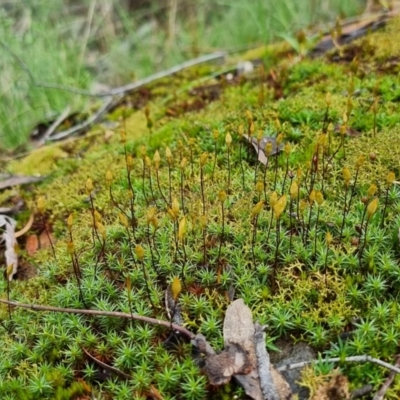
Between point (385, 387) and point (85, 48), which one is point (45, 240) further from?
point (85, 48)

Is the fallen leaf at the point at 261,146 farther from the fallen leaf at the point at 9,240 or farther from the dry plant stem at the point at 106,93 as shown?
the dry plant stem at the point at 106,93

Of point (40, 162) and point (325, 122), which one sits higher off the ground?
point (325, 122)

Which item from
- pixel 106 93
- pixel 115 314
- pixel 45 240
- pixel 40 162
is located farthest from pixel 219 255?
pixel 106 93

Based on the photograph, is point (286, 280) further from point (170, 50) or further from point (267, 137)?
point (170, 50)

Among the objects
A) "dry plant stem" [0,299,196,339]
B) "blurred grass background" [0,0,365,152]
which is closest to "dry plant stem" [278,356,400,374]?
"dry plant stem" [0,299,196,339]

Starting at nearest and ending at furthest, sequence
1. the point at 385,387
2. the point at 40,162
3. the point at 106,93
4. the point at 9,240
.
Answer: the point at 385,387 → the point at 9,240 → the point at 40,162 → the point at 106,93

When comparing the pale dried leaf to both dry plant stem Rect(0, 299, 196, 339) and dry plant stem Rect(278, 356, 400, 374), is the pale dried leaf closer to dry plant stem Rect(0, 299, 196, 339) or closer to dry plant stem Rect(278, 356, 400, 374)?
dry plant stem Rect(0, 299, 196, 339)

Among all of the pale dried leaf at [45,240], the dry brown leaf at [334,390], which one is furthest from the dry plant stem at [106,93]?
the dry brown leaf at [334,390]

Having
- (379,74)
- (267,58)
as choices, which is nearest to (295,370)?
(379,74)
